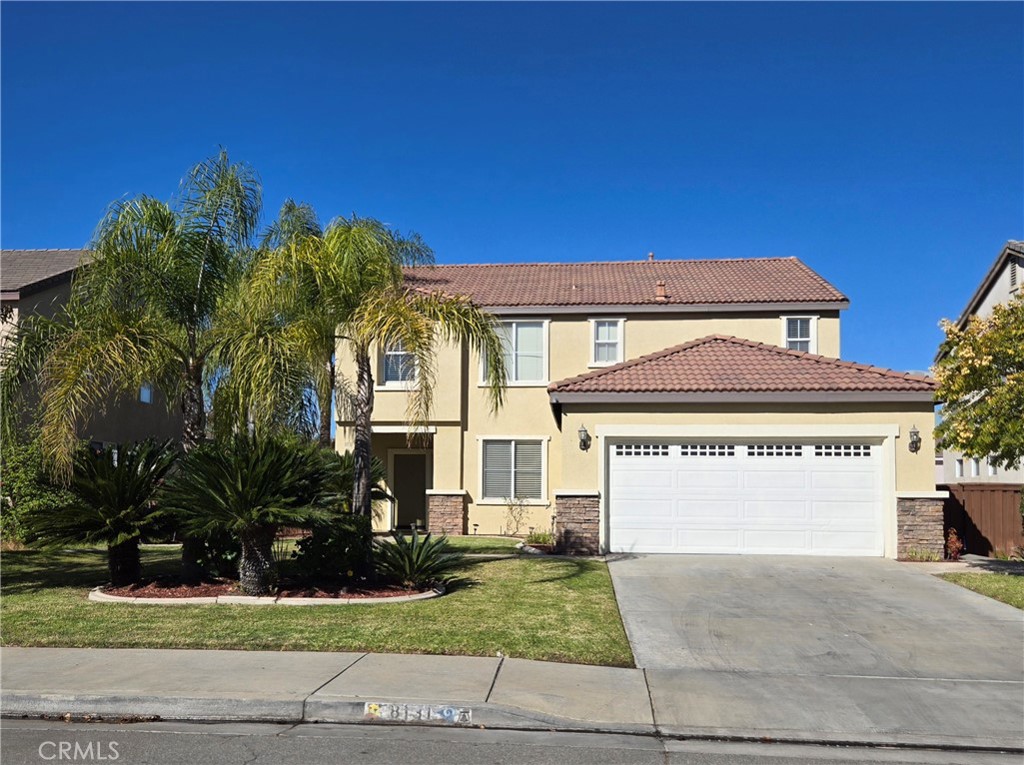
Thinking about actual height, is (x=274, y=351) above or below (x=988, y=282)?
below

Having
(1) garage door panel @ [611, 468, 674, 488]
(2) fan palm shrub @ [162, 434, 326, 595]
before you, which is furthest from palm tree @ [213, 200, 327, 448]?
(1) garage door panel @ [611, 468, 674, 488]

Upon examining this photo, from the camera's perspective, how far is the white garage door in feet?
55.3

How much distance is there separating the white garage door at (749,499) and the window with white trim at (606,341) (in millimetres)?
5868

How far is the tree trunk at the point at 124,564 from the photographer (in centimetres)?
1275

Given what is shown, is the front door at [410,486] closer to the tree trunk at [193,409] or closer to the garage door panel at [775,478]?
the garage door panel at [775,478]

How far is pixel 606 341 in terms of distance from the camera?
2300 cm

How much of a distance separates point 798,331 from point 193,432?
51.1 ft

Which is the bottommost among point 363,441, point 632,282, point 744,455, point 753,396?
point 744,455

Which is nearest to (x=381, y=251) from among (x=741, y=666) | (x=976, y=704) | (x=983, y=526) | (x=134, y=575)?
(x=134, y=575)

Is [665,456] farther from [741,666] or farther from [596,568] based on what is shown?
[741,666]

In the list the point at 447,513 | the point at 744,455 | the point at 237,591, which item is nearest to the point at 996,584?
the point at 744,455

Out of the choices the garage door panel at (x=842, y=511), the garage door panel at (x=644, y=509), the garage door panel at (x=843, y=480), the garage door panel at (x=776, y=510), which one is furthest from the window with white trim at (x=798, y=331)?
the garage door panel at (x=644, y=509)

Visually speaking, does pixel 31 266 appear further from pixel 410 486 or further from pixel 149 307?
pixel 149 307

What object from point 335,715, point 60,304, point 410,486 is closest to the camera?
point 335,715
